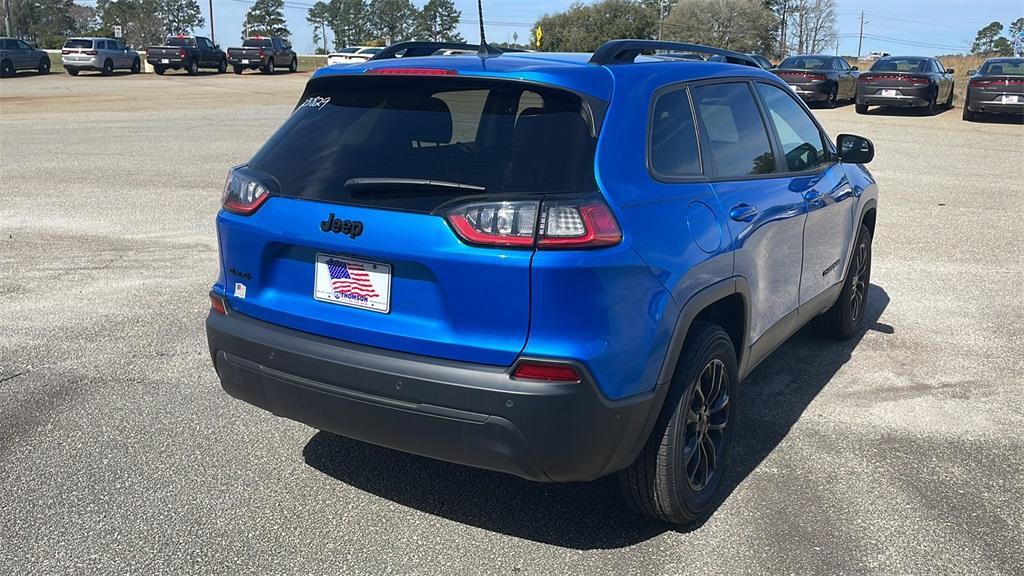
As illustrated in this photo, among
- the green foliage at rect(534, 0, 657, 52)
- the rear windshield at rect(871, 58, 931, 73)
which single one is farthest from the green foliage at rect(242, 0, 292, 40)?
the rear windshield at rect(871, 58, 931, 73)

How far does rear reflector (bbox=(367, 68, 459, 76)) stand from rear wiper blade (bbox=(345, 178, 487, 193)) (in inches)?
17.2

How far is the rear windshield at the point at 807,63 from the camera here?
28.1 m

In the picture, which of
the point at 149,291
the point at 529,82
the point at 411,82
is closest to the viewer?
the point at 529,82

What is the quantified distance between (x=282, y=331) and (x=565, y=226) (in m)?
1.13

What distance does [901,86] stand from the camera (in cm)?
2427

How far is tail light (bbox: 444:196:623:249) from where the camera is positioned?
2.90 metres

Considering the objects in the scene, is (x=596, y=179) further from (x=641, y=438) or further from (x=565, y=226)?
(x=641, y=438)

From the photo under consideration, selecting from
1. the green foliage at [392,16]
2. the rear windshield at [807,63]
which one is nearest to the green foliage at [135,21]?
the green foliage at [392,16]

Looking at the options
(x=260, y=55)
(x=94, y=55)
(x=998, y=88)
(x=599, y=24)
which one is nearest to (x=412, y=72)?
(x=998, y=88)

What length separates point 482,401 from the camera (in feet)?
9.62

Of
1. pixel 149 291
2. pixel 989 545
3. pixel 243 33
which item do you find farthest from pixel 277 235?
pixel 243 33

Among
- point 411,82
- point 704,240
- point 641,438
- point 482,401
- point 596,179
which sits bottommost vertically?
point 641,438

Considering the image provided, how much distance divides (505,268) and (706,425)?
49.6 inches

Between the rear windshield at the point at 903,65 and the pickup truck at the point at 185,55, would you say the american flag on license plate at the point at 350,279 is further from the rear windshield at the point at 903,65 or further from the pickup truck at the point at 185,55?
the pickup truck at the point at 185,55
